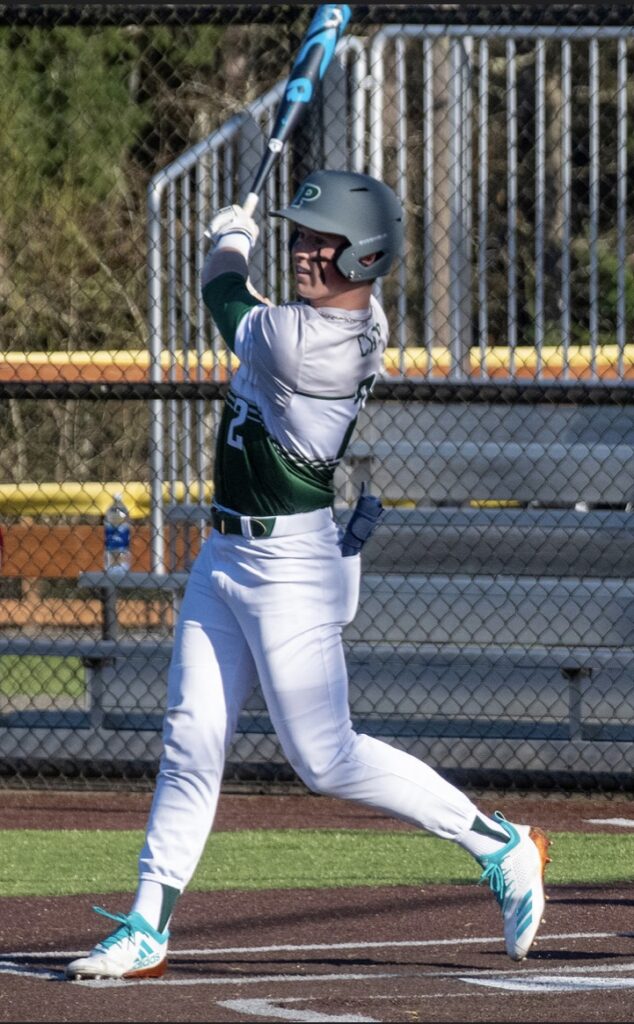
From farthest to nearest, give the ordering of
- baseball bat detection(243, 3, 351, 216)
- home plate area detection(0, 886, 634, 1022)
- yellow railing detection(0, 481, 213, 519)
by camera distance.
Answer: yellow railing detection(0, 481, 213, 519), baseball bat detection(243, 3, 351, 216), home plate area detection(0, 886, 634, 1022)

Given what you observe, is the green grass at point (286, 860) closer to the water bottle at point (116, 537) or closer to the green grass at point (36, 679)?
the water bottle at point (116, 537)

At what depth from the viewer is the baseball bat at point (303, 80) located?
18.1 ft

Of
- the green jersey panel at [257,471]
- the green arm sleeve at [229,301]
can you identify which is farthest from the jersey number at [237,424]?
the green arm sleeve at [229,301]

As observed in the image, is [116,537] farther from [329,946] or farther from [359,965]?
[359,965]

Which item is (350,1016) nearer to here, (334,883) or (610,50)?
(334,883)

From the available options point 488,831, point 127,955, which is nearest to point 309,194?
point 488,831

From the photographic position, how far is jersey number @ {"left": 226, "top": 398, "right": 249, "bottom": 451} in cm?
471

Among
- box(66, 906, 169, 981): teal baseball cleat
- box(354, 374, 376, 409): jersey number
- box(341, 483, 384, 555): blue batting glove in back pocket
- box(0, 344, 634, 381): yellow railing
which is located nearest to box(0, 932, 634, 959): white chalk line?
box(66, 906, 169, 981): teal baseball cleat

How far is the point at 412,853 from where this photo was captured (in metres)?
7.29

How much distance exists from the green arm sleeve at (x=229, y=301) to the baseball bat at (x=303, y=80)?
0.49 meters

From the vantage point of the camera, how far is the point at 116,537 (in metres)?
10.4

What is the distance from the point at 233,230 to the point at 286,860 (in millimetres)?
3075

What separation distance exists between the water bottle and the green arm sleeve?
5.24 metres

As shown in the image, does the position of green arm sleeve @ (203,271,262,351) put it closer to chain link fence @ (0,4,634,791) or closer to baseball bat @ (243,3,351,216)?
baseball bat @ (243,3,351,216)
